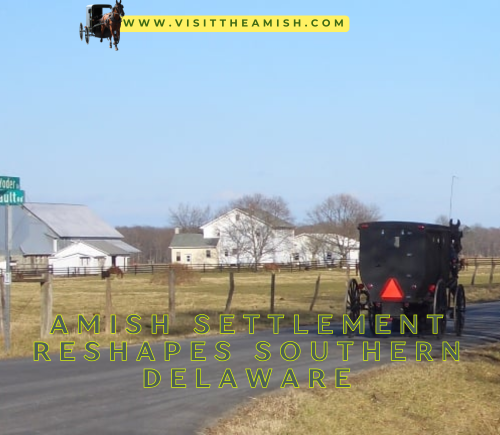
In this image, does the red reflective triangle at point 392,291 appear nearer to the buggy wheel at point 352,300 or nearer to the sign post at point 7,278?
the buggy wheel at point 352,300

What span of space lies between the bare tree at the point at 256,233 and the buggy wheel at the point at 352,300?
89.8m

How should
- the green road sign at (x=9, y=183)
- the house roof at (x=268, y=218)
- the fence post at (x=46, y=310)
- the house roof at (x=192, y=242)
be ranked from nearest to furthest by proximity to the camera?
1. the green road sign at (x=9, y=183)
2. the fence post at (x=46, y=310)
3. the house roof at (x=268, y=218)
4. the house roof at (x=192, y=242)

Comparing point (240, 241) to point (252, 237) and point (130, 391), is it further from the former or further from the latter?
point (130, 391)

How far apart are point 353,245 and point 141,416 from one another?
108490mm

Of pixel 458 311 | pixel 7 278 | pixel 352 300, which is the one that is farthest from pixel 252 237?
pixel 7 278

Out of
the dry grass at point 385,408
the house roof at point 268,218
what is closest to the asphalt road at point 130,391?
the dry grass at point 385,408

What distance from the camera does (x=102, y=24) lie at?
29.1ft

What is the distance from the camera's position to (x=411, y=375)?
1489 centimetres

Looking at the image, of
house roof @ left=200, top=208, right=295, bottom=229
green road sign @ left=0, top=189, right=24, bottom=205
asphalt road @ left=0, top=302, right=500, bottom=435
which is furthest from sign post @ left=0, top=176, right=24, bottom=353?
house roof @ left=200, top=208, right=295, bottom=229

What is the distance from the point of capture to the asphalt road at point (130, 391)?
10.6 meters

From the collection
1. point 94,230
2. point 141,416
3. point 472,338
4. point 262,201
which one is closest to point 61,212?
point 94,230

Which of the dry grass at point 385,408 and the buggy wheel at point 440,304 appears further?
the buggy wheel at point 440,304

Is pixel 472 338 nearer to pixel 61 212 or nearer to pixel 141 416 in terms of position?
pixel 141 416

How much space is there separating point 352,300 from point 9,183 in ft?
26.7
